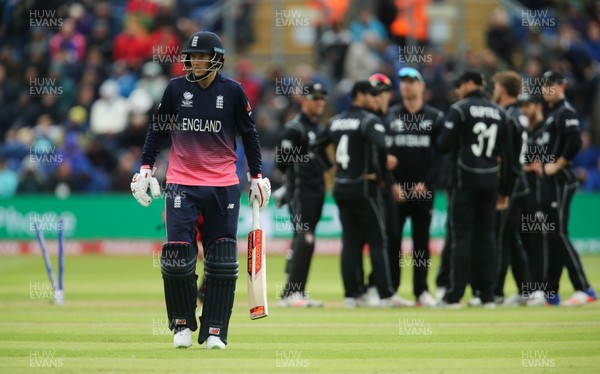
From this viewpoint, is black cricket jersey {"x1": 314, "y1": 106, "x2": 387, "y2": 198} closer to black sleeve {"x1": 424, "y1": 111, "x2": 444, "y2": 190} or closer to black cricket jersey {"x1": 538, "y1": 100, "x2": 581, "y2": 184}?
black sleeve {"x1": 424, "y1": 111, "x2": 444, "y2": 190}

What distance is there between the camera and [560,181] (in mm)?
17469

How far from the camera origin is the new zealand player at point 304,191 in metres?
17.1

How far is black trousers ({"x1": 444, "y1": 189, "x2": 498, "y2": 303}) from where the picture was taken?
16.5 meters

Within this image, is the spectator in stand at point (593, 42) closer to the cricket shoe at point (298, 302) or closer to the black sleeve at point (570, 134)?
the black sleeve at point (570, 134)

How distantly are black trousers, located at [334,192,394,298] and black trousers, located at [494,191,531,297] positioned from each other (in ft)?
5.48

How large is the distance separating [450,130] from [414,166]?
1.25m

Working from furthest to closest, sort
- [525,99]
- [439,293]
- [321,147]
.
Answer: [525,99] < [439,293] < [321,147]

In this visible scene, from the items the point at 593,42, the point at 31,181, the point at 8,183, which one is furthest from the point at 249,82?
the point at 593,42

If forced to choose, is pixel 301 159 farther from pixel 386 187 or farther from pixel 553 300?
pixel 553 300

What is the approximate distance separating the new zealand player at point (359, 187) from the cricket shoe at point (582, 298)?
2463 millimetres

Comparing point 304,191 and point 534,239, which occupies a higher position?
point 304,191

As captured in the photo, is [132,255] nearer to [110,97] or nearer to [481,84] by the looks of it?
[110,97]

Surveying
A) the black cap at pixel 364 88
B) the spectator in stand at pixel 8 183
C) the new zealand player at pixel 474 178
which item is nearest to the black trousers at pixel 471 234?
the new zealand player at pixel 474 178

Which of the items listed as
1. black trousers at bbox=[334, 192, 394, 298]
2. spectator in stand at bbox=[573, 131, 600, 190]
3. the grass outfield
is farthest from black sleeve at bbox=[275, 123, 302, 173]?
spectator in stand at bbox=[573, 131, 600, 190]
